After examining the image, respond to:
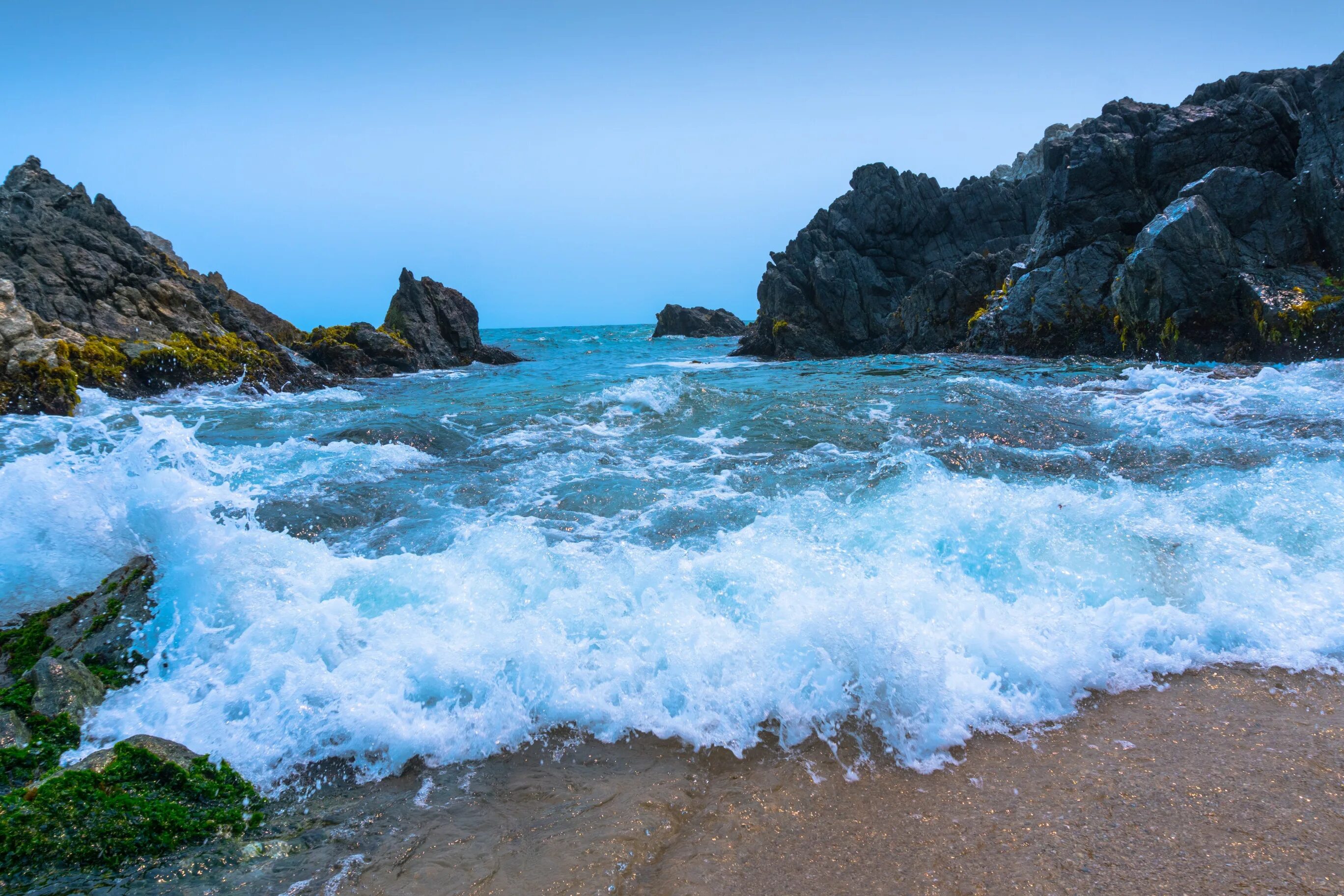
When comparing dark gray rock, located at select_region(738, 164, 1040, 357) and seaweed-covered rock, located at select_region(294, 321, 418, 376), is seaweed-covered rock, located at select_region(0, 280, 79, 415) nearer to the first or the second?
seaweed-covered rock, located at select_region(294, 321, 418, 376)

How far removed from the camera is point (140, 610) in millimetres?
4551

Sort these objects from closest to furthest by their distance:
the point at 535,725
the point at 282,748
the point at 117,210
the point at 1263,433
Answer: the point at 282,748 < the point at 535,725 < the point at 1263,433 < the point at 117,210

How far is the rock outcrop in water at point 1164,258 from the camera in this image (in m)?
18.4

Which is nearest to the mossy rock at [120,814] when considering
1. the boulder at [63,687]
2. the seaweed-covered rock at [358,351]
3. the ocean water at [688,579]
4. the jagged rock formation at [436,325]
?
the ocean water at [688,579]

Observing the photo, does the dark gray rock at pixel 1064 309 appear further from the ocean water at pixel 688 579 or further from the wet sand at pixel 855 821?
the wet sand at pixel 855 821

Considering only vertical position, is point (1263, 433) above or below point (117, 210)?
below

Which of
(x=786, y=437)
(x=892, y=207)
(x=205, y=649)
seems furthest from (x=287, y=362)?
(x=892, y=207)

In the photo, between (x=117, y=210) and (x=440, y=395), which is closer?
(x=440, y=395)

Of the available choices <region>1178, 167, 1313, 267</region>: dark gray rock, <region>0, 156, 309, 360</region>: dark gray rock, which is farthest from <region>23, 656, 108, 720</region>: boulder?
<region>1178, 167, 1313, 267</region>: dark gray rock

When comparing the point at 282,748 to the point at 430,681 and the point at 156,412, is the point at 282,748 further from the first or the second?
the point at 156,412

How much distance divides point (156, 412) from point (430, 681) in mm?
15020

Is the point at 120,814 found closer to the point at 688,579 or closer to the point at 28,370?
the point at 688,579

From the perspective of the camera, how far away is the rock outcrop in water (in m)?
18.4

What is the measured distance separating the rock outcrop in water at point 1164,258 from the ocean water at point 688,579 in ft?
37.4
